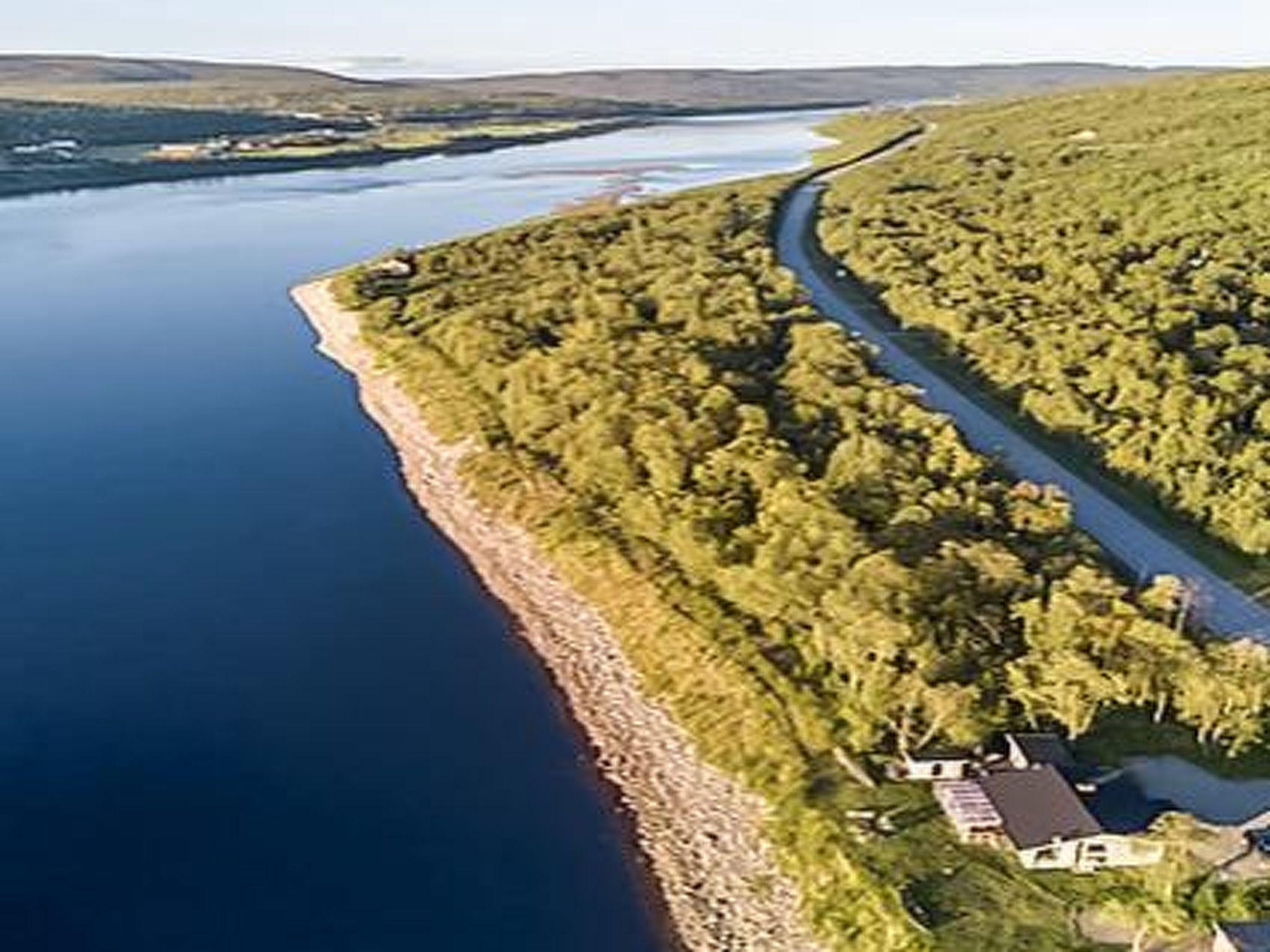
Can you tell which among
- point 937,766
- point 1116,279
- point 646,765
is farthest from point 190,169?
point 937,766

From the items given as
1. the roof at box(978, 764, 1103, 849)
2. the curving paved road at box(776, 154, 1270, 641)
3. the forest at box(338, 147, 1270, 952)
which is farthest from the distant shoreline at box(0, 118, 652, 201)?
the roof at box(978, 764, 1103, 849)

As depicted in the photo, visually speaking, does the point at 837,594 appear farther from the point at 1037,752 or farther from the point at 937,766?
the point at 1037,752

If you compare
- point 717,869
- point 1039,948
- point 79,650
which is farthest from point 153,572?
point 1039,948

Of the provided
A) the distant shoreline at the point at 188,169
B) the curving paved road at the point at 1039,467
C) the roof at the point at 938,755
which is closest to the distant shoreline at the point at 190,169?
the distant shoreline at the point at 188,169

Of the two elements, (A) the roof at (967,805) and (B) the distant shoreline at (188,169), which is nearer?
(A) the roof at (967,805)

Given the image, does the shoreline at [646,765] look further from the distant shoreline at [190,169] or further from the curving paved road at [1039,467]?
the distant shoreline at [190,169]

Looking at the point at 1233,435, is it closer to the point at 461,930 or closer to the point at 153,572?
the point at 461,930
